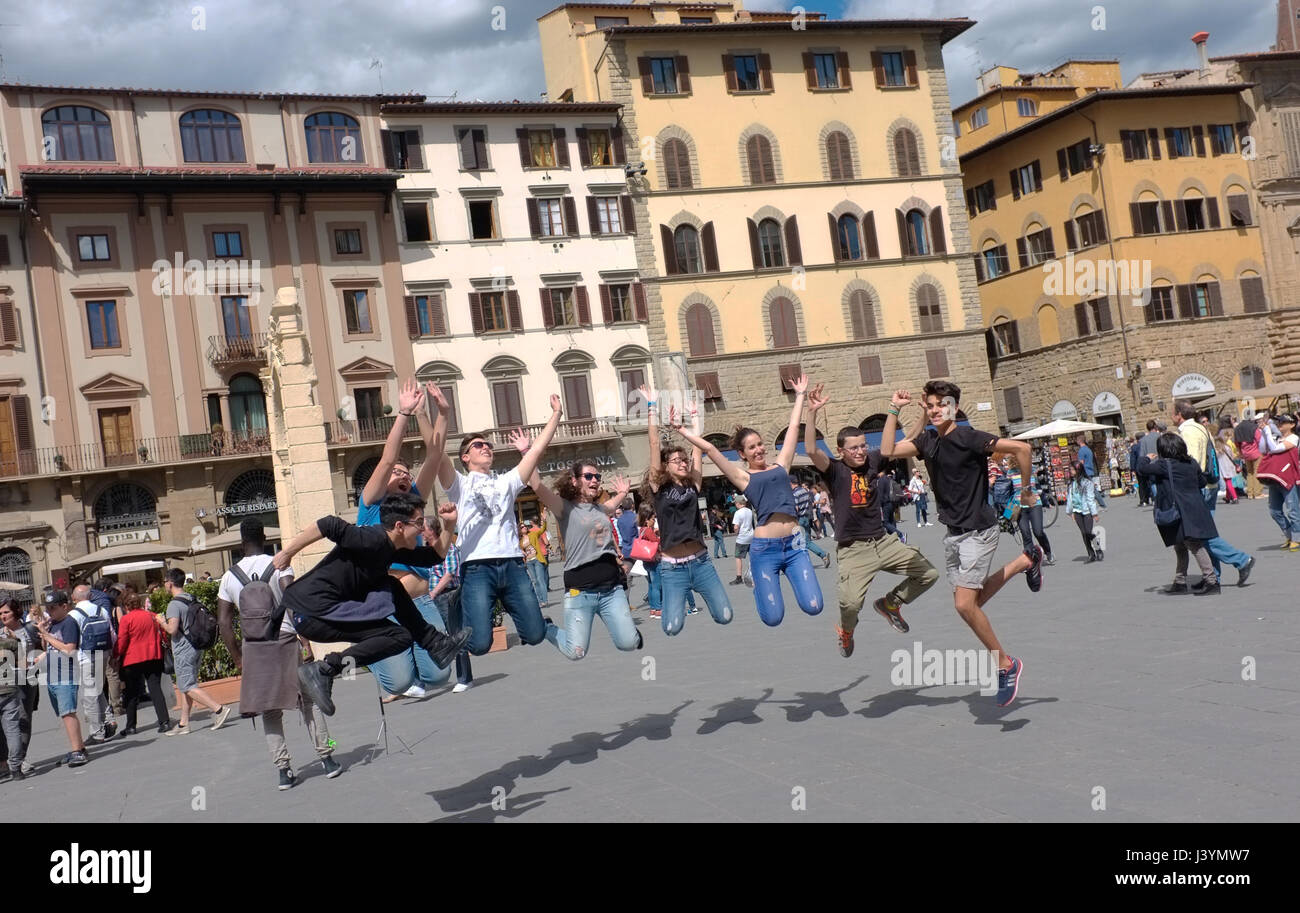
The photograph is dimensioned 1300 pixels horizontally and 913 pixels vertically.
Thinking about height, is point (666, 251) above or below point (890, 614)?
above

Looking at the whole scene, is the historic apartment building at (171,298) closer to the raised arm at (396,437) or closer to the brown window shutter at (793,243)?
the brown window shutter at (793,243)

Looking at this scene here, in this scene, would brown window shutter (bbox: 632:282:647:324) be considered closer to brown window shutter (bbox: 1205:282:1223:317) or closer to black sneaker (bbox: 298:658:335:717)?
brown window shutter (bbox: 1205:282:1223:317)

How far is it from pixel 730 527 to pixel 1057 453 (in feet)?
45.4

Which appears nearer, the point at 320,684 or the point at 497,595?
the point at 320,684

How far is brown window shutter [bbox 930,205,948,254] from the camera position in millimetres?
49812

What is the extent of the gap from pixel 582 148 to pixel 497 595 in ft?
131

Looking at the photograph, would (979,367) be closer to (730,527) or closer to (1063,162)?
(1063,162)

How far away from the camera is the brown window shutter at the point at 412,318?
4409 centimetres

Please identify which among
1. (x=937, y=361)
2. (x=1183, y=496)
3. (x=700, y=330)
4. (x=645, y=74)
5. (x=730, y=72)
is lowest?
(x=1183, y=496)

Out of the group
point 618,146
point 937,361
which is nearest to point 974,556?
point 618,146

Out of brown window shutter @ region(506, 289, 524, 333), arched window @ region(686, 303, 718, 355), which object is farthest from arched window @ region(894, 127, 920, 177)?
brown window shutter @ region(506, 289, 524, 333)

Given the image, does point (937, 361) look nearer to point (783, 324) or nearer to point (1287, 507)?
point (783, 324)

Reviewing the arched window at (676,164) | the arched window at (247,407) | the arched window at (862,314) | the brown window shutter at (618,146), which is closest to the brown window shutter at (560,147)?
the brown window shutter at (618,146)

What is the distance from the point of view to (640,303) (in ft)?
153
